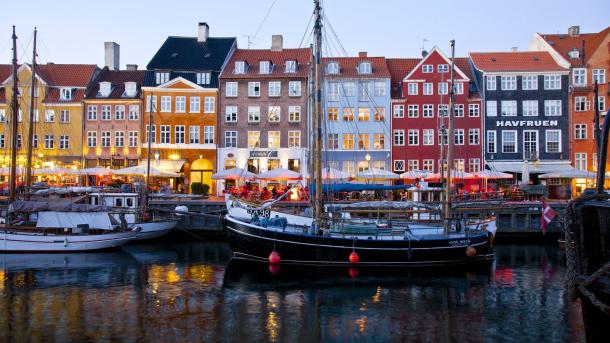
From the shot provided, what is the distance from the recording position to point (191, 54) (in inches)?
1971

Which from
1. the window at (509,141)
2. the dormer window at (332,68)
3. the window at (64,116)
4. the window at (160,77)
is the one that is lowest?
the window at (509,141)

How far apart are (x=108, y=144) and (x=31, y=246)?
72.2 ft

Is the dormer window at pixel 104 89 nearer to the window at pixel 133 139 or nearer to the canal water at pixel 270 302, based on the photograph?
the window at pixel 133 139

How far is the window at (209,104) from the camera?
48.4 m

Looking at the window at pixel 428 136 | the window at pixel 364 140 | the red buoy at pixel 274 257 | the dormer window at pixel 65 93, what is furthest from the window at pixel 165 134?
the red buoy at pixel 274 257

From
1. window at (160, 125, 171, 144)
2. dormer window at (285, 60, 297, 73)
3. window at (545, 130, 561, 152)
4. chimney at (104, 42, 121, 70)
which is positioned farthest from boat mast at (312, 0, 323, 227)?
chimney at (104, 42, 121, 70)


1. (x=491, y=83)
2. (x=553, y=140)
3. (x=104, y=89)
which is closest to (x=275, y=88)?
(x=104, y=89)

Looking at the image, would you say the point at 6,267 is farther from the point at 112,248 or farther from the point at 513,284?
the point at 513,284

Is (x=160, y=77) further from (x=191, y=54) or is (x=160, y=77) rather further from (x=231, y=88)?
(x=231, y=88)

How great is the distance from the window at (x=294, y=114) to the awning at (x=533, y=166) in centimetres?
1613

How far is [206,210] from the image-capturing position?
35.3 m

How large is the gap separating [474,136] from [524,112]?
4.48 metres

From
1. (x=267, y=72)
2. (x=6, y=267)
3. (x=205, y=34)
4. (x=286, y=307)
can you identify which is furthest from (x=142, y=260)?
(x=205, y=34)

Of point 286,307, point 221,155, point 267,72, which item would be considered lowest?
point 286,307
